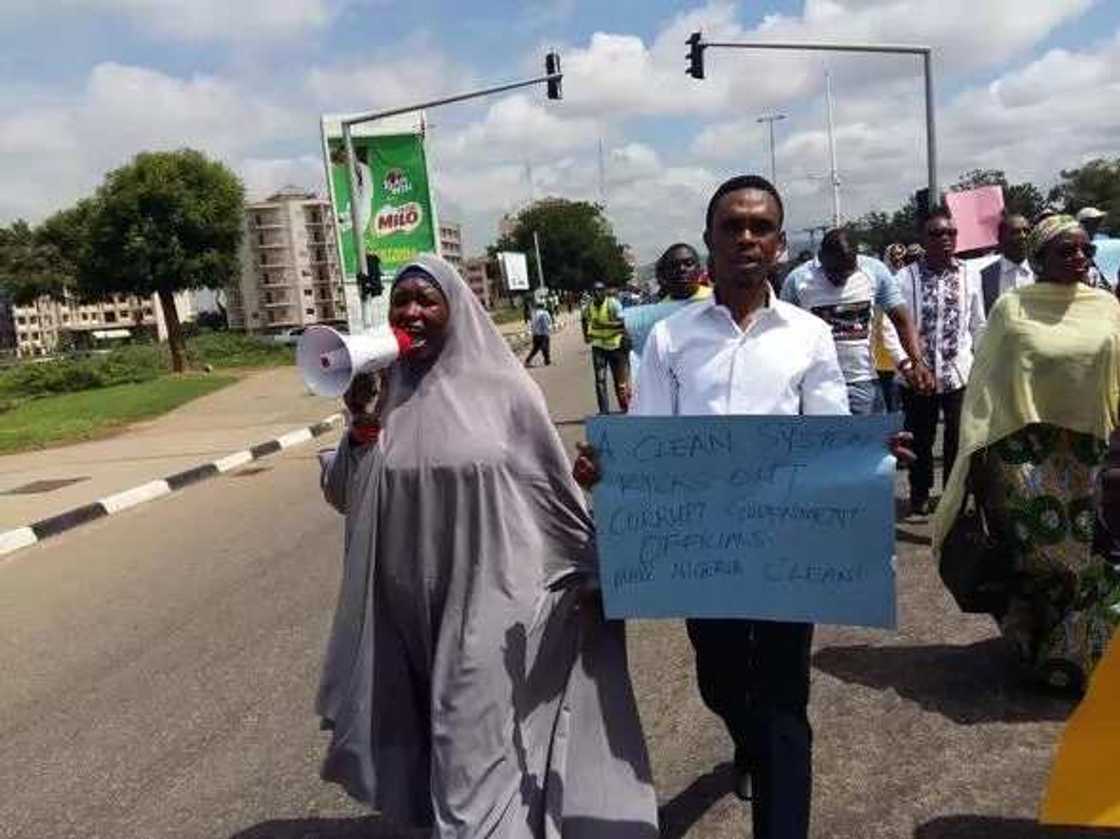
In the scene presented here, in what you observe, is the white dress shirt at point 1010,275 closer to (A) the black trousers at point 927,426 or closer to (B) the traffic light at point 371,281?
(A) the black trousers at point 927,426

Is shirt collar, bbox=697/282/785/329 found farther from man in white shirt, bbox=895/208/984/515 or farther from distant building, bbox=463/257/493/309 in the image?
distant building, bbox=463/257/493/309

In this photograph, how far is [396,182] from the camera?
21.2 metres

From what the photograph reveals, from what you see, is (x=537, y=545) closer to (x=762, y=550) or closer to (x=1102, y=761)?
(x=762, y=550)

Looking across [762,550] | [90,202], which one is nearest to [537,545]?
[762,550]

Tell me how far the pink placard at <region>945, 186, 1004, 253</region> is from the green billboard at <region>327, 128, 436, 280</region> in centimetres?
1258

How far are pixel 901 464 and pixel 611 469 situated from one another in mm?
670

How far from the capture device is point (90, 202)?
32281 mm

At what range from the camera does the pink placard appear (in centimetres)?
986

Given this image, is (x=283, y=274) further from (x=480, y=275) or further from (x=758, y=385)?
(x=758, y=385)

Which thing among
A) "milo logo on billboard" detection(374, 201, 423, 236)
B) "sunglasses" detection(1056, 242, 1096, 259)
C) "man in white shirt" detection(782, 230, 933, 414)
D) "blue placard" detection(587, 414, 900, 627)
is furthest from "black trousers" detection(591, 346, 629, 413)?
"blue placard" detection(587, 414, 900, 627)

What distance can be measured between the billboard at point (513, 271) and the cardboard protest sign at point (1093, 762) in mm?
60135

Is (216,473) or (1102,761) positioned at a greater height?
(1102,761)

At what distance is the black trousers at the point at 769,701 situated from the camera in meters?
2.86

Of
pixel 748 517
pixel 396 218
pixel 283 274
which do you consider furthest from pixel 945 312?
pixel 283 274
